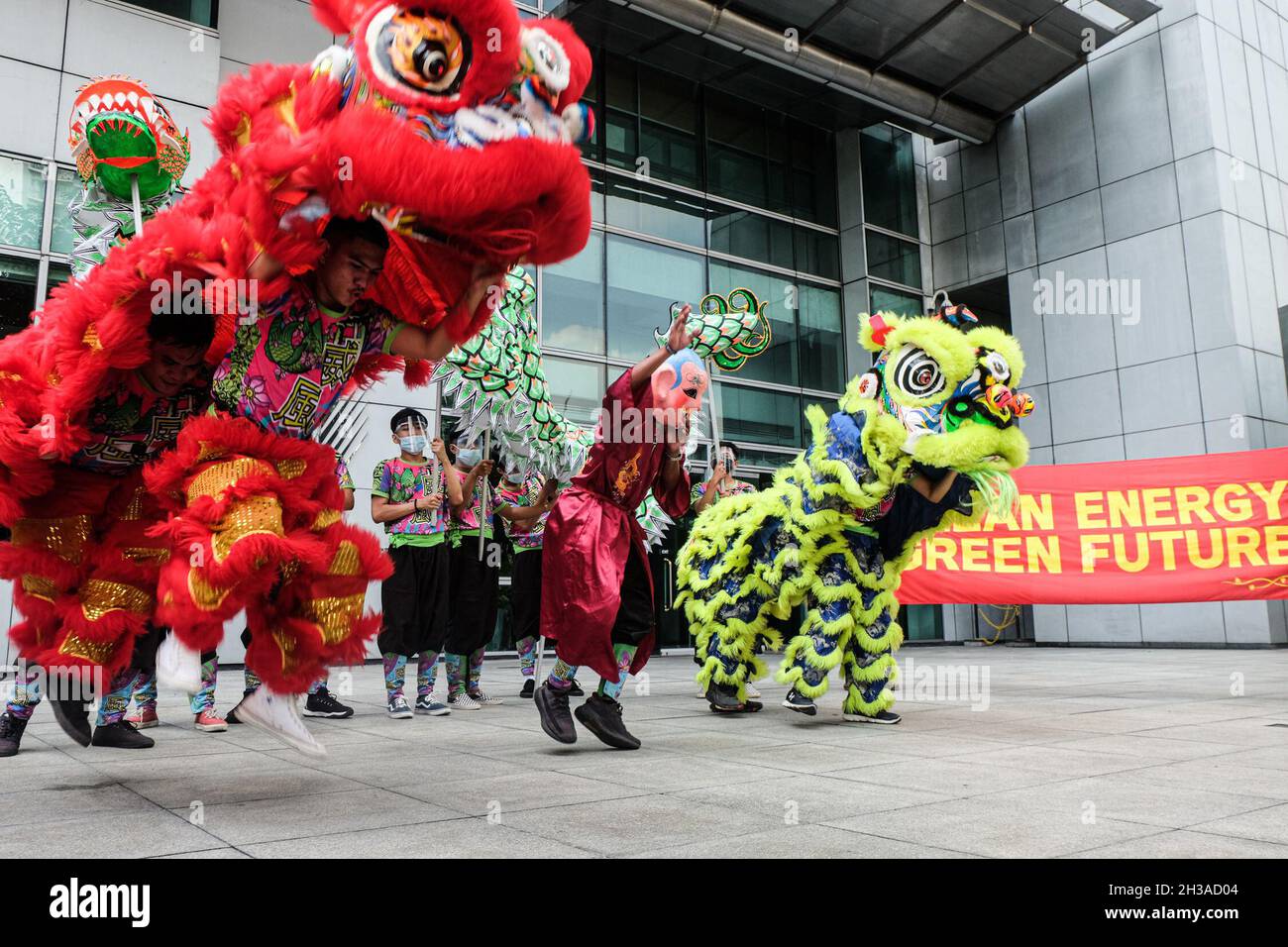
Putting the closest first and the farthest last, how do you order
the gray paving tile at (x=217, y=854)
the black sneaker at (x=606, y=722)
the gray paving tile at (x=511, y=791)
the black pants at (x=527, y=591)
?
the gray paving tile at (x=217, y=854), the gray paving tile at (x=511, y=791), the black sneaker at (x=606, y=722), the black pants at (x=527, y=591)

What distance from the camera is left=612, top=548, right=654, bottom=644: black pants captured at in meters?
4.05

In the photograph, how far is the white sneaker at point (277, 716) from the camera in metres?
2.60

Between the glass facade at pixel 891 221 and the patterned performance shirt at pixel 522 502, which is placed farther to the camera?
the glass facade at pixel 891 221

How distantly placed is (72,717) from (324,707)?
2301 millimetres

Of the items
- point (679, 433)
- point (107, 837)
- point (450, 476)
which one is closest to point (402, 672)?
point (450, 476)

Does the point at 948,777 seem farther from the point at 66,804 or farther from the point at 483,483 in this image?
the point at 483,483

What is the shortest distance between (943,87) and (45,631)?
14.2m

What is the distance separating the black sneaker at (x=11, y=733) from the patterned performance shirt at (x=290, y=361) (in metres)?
2.06

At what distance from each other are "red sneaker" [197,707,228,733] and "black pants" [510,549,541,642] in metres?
2.22

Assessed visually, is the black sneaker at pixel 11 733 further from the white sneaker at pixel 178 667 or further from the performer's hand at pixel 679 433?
the performer's hand at pixel 679 433

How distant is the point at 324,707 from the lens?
Answer: 5340 mm

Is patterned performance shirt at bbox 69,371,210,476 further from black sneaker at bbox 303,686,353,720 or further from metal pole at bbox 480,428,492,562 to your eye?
black sneaker at bbox 303,686,353,720
